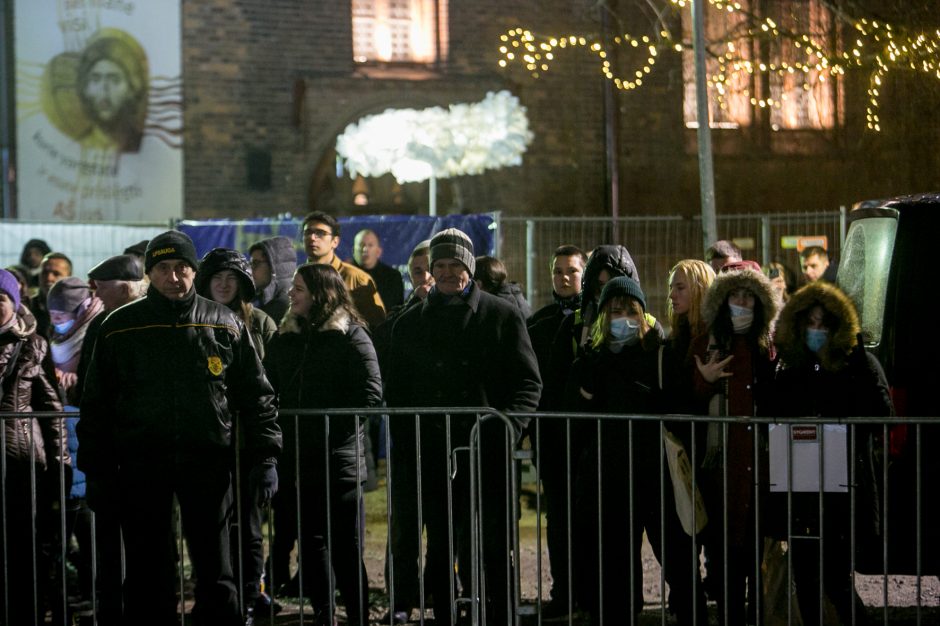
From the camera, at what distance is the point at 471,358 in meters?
6.14

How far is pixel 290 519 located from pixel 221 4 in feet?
33.1

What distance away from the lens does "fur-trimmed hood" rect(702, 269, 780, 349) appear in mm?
5746

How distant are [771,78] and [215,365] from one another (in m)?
13.1

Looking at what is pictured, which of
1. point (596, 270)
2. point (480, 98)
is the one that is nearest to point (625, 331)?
point (596, 270)

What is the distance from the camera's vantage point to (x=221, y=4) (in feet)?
49.1

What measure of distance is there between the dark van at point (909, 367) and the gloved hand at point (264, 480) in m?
2.76

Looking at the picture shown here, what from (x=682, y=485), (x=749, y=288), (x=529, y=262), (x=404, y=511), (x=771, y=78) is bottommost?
(x=404, y=511)

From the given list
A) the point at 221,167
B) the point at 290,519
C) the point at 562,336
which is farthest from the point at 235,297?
the point at 221,167

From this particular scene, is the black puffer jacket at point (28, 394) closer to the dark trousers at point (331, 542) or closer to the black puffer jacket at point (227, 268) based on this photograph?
the black puffer jacket at point (227, 268)

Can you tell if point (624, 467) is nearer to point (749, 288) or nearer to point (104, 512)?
point (749, 288)

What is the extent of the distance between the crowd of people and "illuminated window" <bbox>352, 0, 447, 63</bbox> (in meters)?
9.39

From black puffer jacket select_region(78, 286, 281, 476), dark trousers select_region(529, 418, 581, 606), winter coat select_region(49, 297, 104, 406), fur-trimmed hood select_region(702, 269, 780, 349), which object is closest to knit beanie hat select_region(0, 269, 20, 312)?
winter coat select_region(49, 297, 104, 406)

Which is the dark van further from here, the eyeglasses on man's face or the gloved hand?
the eyeglasses on man's face

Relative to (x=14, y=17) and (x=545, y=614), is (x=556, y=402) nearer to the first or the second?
(x=545, y=614)
